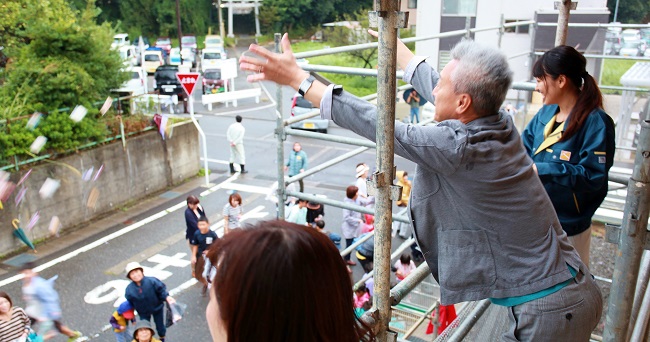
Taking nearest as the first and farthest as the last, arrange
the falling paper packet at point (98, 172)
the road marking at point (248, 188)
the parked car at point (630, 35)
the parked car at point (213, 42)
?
the parked car at point (630, 35), the falling paper packet at point (98, 172), the road marking at point (248, 188), the parked car at point (213, 42)

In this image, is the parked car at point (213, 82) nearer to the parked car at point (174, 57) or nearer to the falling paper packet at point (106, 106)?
the parked car at point (174, 57)

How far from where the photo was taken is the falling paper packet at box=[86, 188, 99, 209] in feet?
34.0

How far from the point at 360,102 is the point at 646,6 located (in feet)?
20.5

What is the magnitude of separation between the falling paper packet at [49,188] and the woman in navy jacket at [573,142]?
9028 millimetres

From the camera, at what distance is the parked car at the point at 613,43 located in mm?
7784

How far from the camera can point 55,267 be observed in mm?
8547

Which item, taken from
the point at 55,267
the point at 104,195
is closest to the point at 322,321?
the point at 55,267

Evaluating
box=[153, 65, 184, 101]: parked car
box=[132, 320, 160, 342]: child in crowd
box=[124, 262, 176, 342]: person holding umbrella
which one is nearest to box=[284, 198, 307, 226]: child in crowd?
box=[124, 262, 176, 342]: person holding umbrella

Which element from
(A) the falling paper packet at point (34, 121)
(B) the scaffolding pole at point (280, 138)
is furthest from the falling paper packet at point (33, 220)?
(B) the scaffolding pole at point (280, 138)

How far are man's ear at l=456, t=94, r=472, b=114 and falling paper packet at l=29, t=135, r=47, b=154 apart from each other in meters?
9.46

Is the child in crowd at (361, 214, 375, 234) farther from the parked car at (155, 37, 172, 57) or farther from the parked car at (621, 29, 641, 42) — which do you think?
the parked car at (155, 37, 172, 57)

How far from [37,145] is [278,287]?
9.80 m

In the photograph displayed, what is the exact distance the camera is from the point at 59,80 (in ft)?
32.4

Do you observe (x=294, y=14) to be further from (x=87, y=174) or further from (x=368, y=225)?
(x=368, y=225)
